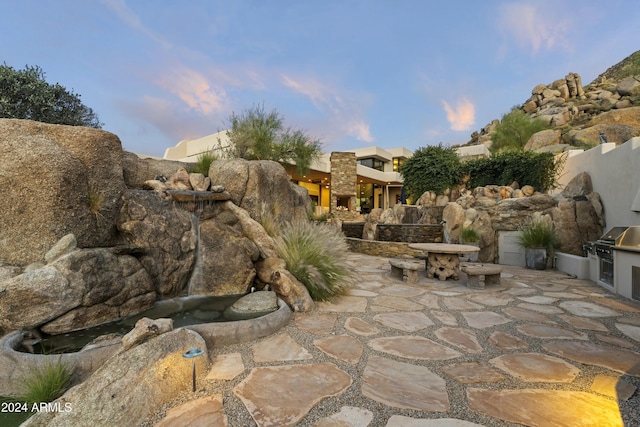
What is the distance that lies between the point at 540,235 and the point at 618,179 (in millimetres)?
1824

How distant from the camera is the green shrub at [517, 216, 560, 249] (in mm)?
6422

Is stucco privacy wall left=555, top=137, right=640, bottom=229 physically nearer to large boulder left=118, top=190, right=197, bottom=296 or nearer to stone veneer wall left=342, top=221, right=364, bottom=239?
large boulder left=118, top=190, right=197, bottom=296

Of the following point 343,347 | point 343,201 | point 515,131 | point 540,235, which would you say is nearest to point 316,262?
point 343,347

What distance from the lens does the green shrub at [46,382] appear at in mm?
1795

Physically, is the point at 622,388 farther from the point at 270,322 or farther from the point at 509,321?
the point at 270,322

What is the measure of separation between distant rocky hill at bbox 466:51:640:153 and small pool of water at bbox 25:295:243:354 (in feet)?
61.8

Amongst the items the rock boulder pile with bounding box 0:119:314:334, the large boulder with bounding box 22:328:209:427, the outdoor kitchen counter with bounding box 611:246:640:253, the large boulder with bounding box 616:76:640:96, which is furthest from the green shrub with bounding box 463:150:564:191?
the large boulder with bounding box 616:76:640:96

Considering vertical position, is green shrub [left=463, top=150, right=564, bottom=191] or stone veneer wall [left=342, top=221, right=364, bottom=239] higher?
green shrub [left=463, top=150, right=564, bottom=191]

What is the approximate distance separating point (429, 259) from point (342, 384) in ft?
14.0

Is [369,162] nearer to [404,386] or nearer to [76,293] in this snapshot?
[76,293]

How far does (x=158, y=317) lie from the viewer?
3.27 meters

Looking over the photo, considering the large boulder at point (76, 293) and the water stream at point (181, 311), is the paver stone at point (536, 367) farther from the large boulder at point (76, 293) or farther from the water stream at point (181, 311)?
the large boulder at point (76, 293)

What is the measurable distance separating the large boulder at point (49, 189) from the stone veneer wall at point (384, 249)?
676cm

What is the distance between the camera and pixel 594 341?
8.76ft
